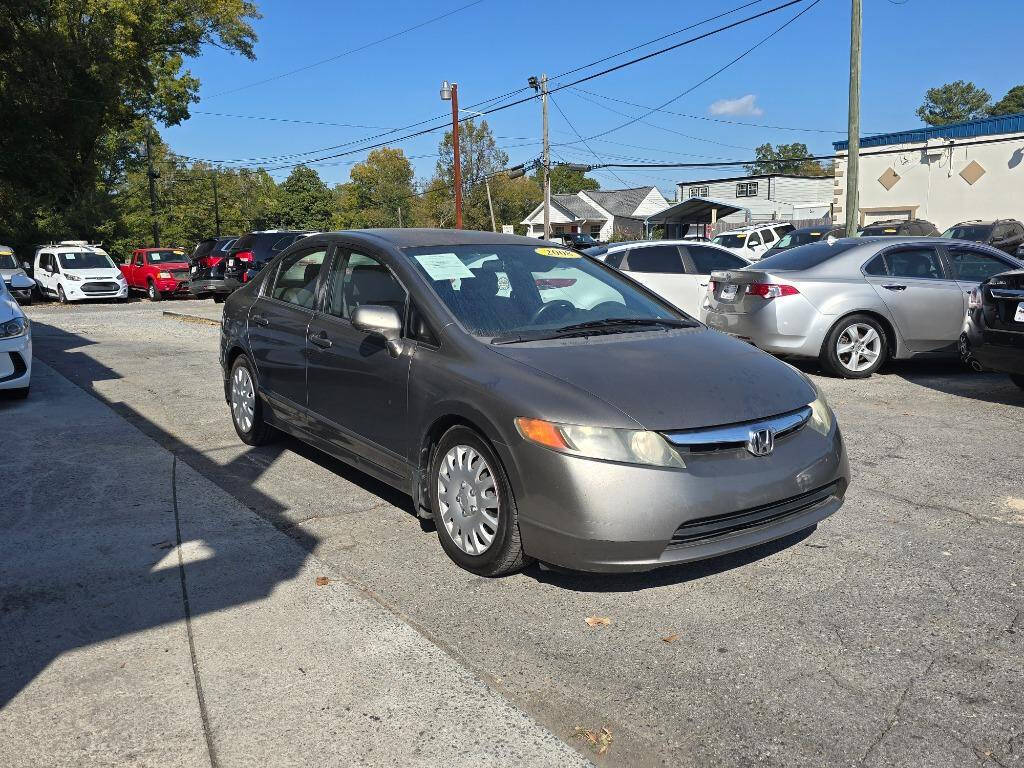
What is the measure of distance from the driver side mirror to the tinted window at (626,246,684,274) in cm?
792

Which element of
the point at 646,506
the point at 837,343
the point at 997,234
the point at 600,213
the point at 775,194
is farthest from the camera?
the point at 600,213

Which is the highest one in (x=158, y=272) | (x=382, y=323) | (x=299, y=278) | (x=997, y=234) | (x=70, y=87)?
(x=70, y=87)

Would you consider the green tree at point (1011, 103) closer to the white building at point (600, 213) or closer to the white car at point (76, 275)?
the white building at point (600, 213)

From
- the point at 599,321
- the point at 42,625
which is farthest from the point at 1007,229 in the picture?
the point at 42,625

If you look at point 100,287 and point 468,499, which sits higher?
point 100,287

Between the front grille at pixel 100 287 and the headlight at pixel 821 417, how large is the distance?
24.9 m

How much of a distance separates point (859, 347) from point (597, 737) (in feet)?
24.0

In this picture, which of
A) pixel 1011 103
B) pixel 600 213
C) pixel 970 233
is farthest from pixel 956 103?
pixel 970 233

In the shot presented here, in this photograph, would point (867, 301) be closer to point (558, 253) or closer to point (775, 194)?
point (558, 253)

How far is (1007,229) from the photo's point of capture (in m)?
24.3

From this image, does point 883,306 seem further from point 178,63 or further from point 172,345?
point 178,63

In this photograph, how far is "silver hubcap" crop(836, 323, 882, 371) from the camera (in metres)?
9.05

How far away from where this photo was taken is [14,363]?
8109 millimetres

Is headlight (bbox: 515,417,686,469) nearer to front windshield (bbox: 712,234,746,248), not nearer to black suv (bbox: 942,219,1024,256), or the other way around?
A: black suv (bbox: 942,219,1024,256)
